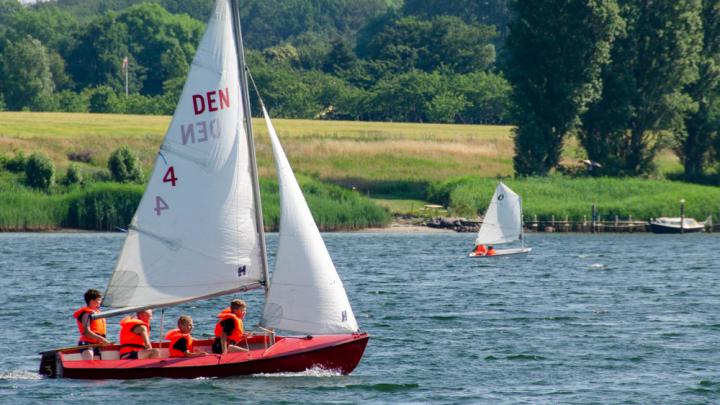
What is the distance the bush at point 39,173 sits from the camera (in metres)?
98.4

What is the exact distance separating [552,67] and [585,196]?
9642 mm

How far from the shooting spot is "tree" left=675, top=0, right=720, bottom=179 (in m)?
116

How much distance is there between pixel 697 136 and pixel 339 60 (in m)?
82.1

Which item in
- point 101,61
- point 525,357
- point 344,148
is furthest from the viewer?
point 101,61

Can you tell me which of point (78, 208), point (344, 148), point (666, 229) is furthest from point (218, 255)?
point (344, 148)

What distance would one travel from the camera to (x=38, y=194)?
317 ft

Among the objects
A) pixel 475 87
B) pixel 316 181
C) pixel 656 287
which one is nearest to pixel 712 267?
pixel 656 287

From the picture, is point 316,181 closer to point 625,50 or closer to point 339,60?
point 625,50

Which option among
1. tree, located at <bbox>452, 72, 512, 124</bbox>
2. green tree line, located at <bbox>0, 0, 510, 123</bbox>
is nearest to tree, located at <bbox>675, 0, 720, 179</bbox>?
green tree line, located at <bbox>0, 0, 510, 123</bbox>

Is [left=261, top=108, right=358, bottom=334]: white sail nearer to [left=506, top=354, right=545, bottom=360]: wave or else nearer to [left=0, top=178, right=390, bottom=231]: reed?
[left=506, top=354, right=545, bottom=360]: wave

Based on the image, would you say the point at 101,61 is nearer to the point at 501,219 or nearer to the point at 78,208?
the point at 78,208

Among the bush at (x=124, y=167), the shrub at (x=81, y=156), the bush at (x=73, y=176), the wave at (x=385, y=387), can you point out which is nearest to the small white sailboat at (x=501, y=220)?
the bush at (x=124, y=167)

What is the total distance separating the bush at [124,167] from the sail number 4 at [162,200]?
226 ft

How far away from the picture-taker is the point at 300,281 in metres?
34.6
